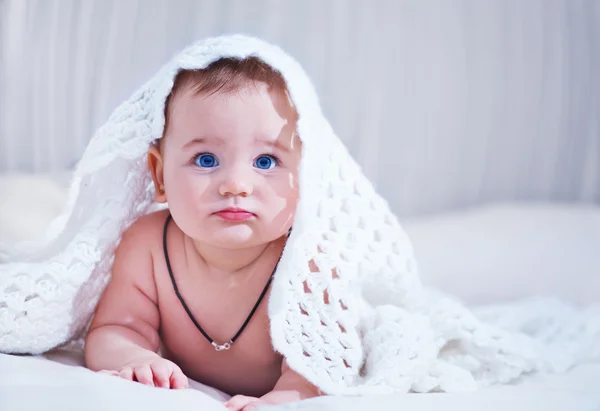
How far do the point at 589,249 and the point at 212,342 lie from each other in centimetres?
85

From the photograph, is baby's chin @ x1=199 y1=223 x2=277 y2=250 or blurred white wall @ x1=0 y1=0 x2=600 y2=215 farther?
blurred white wall @ x1=0 y1=0 x2=600 y2=215

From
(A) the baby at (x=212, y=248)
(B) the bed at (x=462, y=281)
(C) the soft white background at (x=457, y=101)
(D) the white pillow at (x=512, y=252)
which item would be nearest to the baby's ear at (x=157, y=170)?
(A) the baby at (x=212, y=248)

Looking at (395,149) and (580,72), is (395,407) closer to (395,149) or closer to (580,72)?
(395,149)

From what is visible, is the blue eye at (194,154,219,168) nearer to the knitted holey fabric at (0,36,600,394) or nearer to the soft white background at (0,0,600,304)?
the knitted holey fabric at (0,36,600,394)

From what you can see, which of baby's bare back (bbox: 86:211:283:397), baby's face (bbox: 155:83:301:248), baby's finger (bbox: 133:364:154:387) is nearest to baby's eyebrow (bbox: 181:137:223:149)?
baby's face (bbox: 155:83:301:248)

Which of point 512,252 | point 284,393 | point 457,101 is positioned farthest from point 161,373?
point 457,101

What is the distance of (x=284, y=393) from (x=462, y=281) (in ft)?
2.08

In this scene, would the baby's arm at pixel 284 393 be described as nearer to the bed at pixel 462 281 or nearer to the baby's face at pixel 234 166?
the bed at pixel 462 281

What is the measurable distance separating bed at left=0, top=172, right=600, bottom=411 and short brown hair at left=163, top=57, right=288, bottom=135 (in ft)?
1.10

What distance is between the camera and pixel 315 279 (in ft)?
2.73

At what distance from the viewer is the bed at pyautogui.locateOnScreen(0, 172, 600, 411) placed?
2.09ft

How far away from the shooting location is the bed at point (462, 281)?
636 millimetres

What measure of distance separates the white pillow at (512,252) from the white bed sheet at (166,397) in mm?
434

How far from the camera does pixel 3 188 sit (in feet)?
3.81
